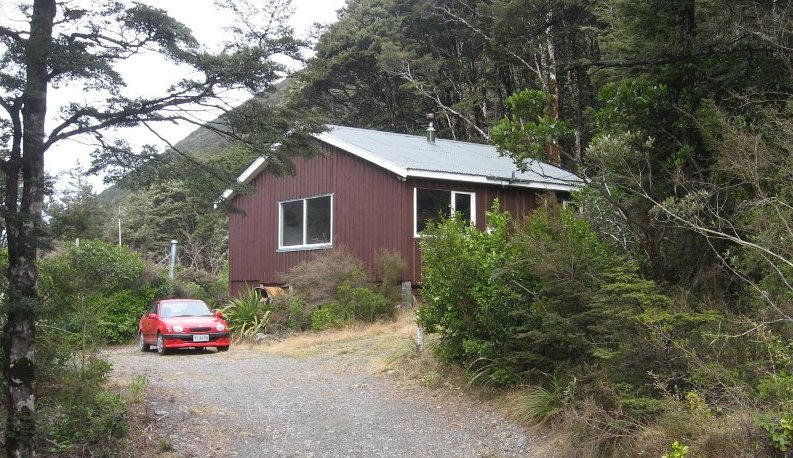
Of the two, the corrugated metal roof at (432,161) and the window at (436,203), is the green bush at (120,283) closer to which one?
the corrugated metal roof at (432,161)

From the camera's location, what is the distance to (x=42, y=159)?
251 inches

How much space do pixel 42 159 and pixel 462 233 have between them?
497cm

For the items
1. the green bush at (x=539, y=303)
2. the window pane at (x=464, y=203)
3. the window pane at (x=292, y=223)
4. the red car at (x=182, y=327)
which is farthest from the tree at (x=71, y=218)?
the window pane at (x=292, y=223)

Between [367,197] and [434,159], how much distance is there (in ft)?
7.29

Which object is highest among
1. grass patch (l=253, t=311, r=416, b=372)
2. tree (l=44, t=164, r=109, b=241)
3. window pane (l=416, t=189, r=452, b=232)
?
window pane (l=416, t=189, r=452, b=232)

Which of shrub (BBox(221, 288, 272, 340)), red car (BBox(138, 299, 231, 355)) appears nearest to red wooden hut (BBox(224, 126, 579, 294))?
shrub (BBox(221, 288, 272, 340))

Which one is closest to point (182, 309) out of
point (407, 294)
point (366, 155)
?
point (407, 294)

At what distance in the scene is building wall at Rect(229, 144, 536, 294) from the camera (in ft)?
57.4

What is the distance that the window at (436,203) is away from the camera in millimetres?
17484

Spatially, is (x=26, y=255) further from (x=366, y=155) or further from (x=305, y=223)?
(x=305, y=223)

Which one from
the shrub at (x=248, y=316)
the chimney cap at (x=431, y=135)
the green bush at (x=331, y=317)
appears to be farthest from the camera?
the chimney cap at (x=431, y=135)

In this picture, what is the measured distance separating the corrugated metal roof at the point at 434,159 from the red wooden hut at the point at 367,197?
0.03m

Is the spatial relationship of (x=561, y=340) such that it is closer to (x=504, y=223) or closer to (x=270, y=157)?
(x=504, y=223)

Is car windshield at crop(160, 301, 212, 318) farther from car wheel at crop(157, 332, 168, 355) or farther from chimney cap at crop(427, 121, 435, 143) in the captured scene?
chimney cap at crop(427, 121, 435, 143)
